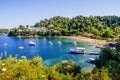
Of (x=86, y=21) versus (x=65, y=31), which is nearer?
(x=65, y=31)

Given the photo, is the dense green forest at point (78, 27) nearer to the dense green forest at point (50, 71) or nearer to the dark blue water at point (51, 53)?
the dark blue water at point (51, 53)

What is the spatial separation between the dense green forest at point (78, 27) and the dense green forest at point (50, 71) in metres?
75.9

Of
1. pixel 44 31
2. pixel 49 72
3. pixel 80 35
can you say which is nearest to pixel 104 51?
pixel 49 72

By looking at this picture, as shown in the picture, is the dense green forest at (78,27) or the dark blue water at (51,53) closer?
the dark blue water at (51,53)

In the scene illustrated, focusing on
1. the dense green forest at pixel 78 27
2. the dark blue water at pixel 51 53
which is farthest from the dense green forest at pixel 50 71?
the dense green forest at pixel 78 27

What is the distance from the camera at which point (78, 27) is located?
467 ft

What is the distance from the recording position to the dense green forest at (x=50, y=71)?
14.7m

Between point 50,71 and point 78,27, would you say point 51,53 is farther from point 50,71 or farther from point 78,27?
point 78,27

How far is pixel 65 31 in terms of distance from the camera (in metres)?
131

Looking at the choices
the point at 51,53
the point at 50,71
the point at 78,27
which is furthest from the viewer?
the point at 78,27

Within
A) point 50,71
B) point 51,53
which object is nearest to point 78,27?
point 51,53

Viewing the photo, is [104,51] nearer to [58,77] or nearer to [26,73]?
[58,77]

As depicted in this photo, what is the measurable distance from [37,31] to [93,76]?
122521 mm

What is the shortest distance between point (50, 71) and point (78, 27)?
117m
